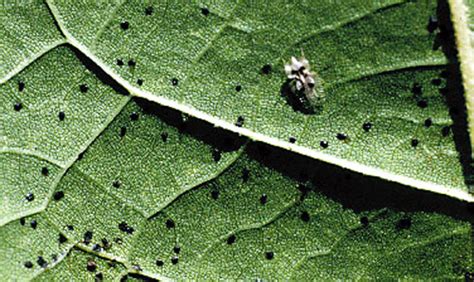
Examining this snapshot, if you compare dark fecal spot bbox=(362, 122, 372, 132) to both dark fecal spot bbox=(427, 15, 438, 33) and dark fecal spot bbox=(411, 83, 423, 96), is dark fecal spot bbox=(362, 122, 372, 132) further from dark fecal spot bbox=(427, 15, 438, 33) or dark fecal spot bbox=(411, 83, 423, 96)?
dark fecal spot bbox=(427, 15, 438, 33)

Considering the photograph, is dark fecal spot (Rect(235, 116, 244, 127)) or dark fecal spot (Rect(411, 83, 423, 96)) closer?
dark fecal spot (Rect(411, 83, 423, 96))

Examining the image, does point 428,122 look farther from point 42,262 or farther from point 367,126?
point 42,262

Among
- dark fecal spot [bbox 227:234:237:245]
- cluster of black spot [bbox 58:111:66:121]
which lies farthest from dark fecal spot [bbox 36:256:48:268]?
dark fecal spot [bbox 227:234:237:245]

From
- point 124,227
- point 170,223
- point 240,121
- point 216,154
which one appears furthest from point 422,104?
point 124,227

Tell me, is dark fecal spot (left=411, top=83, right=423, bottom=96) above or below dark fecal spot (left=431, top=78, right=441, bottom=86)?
below

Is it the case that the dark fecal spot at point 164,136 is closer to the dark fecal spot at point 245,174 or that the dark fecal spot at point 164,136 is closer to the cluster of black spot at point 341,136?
the dark fecal spot at point 245,174

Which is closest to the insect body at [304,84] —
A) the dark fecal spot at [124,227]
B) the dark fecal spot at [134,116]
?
the dark fecal spot at [134,116]

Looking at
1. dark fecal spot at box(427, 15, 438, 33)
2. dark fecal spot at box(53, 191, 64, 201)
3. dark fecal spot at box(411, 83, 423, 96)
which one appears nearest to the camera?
dark fecal spot at box(427, 15, 438, 33)
